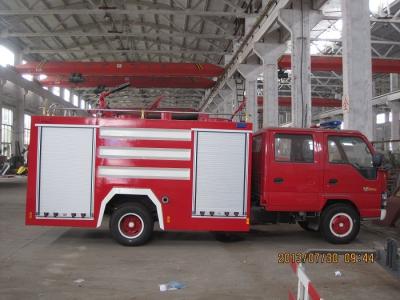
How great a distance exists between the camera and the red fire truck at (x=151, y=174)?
7.68 meters

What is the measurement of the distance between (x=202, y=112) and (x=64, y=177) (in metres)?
2.74

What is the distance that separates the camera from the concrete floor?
5.42 metres

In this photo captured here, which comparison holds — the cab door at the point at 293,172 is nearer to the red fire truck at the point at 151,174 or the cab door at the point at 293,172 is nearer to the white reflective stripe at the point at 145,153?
the red fire truck at the point at 151,174

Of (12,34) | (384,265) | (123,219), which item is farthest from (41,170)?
(12,34)

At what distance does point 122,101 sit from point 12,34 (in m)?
21.8

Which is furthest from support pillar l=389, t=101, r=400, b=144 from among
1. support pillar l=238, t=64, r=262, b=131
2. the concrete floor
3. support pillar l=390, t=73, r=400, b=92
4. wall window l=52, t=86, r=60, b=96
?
wall window l=52, t=86, r=60, b=96

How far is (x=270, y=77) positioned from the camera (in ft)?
49.3

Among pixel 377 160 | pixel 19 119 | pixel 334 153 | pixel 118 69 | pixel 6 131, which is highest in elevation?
pixel 118 69

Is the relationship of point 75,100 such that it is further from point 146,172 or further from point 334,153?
point 334,153

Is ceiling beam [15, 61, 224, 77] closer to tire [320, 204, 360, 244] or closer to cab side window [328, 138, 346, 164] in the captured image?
cab side window [328, 138, 346, 164]

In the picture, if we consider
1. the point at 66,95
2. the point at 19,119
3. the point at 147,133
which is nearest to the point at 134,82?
the point at 19,119

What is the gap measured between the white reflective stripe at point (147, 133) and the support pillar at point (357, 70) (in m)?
3.93

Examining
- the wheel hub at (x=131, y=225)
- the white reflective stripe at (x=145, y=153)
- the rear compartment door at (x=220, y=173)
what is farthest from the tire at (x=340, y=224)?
the wheel hub at (x=131, y=225)

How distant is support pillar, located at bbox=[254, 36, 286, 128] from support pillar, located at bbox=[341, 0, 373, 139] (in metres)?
5.48
